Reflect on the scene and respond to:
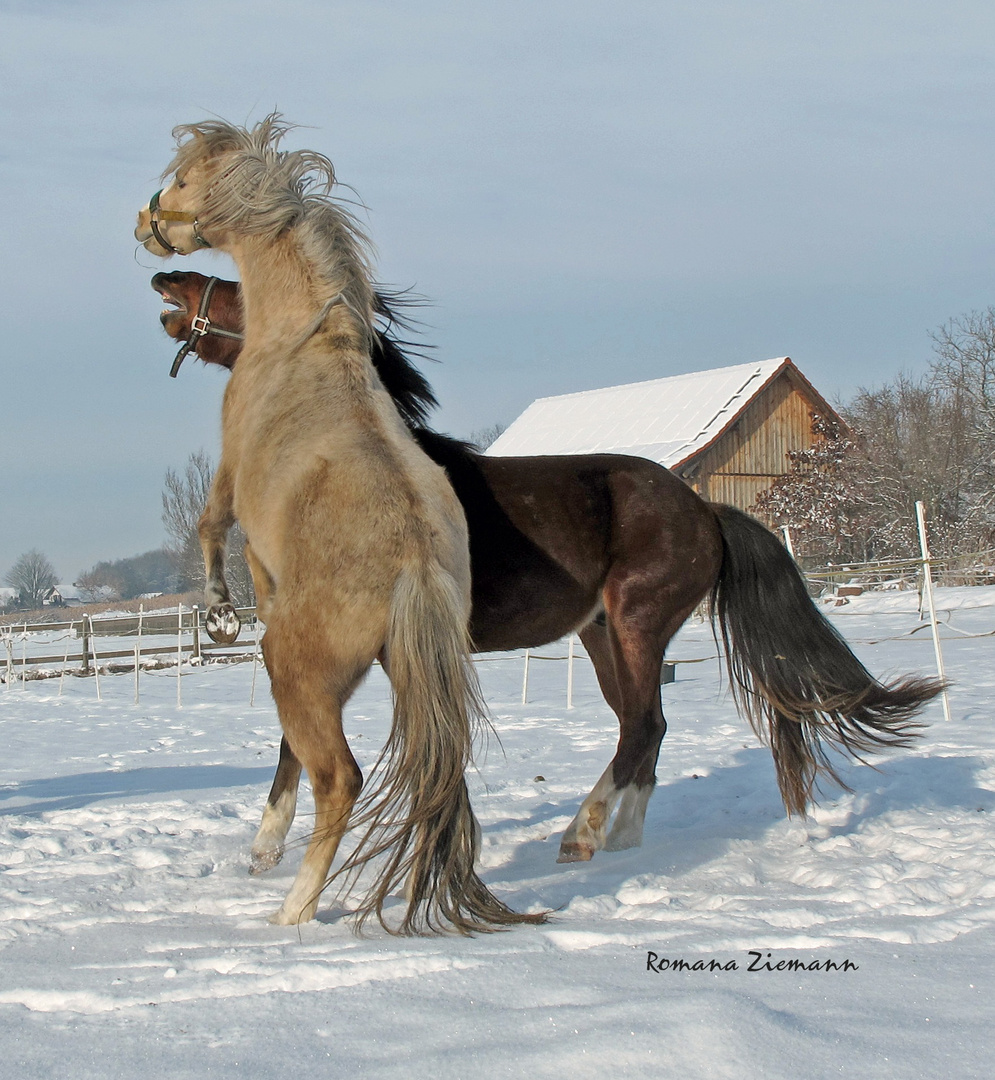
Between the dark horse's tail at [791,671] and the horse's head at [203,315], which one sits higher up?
the horse's head at [203,315]

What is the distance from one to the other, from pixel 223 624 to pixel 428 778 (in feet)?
3.41

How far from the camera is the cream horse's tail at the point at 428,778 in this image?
2920 mm

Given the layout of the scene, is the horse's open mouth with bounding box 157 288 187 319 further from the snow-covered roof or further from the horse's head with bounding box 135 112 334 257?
the snow-covered roof

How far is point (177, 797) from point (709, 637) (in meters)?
14.7

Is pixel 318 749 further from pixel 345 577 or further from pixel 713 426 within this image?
pixel 713 426

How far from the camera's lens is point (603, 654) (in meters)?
4.77

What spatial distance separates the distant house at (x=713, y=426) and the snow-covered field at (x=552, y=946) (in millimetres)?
20242

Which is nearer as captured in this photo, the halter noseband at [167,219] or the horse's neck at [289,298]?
the horse's neck at [289,298]

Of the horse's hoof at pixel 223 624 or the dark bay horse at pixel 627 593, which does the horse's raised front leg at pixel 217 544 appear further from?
the dark bay horse at pixel 627 593

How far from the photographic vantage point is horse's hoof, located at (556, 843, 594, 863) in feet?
13.3

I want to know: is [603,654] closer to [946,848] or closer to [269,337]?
[946,848]

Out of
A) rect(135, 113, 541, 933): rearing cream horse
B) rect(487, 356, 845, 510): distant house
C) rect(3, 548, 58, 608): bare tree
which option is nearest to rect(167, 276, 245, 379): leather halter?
rect(135, 113, 541, 933): rearing cream horse

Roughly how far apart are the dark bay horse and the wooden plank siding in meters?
21.7

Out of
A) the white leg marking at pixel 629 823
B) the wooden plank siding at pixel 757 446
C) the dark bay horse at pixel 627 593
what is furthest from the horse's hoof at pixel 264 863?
the wooden plank siding at pixel 757 446
